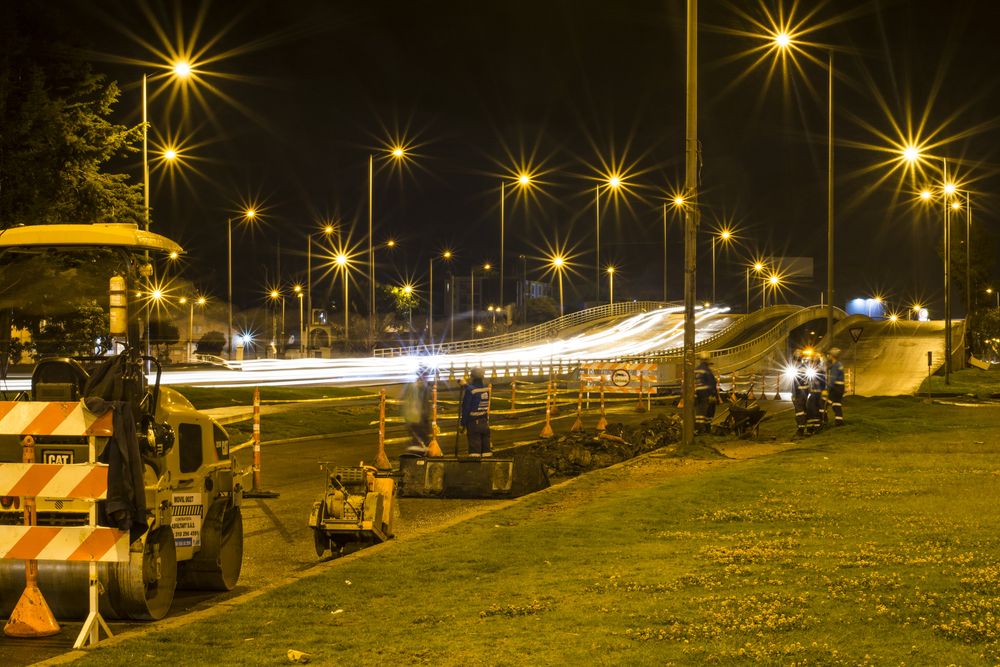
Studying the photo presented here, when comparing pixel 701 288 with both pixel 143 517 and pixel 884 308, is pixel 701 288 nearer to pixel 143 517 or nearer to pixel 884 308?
pixel 884 308

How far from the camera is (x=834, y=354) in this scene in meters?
26.3

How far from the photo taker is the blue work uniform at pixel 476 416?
17.4 meters

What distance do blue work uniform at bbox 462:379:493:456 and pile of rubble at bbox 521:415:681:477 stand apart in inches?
45.0

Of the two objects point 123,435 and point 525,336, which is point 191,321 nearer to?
point 525,336

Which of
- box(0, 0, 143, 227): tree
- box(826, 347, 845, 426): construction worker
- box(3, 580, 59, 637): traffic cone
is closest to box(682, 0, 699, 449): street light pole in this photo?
box(826, 347, 845, 426): construction worker

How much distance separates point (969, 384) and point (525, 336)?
42200 millimetres

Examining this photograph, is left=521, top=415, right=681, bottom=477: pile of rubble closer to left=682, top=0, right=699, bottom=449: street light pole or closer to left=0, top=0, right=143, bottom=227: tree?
left=682, top=0, right=699, bottom=449: street light pole

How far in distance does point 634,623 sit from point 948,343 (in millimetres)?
46070

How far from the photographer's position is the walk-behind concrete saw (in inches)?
429

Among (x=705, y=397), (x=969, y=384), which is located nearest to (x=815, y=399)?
(x=705, y=397)

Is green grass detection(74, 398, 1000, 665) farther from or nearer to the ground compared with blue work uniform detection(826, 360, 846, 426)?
nearer to the ground

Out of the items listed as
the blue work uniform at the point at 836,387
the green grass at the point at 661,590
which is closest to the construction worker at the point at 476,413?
the green grass at the point at 661,590

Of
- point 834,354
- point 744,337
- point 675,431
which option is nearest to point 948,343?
point 834,354

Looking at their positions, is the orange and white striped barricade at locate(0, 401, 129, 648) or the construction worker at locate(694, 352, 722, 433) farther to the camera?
the construction worker at locate(694, 352, 722, 433)
